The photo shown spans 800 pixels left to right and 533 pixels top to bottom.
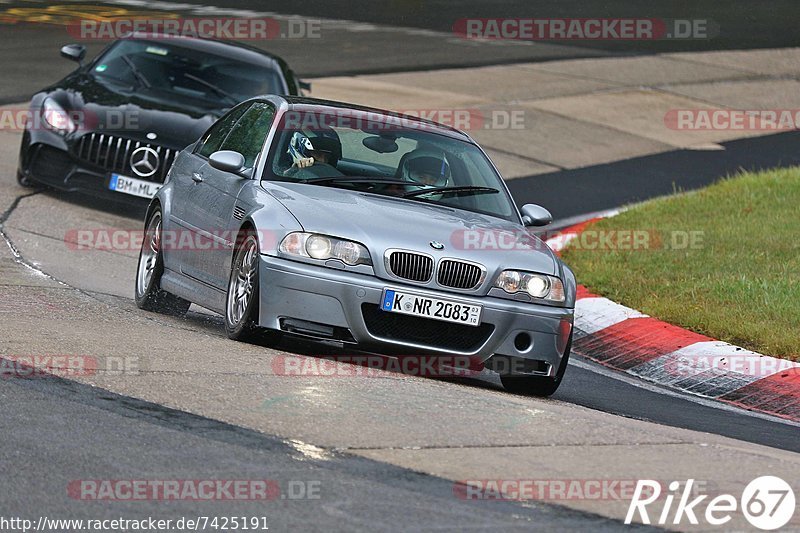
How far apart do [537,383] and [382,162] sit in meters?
1.69

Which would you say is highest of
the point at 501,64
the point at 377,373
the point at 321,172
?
the point at 321,172

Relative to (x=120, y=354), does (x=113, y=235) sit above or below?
below

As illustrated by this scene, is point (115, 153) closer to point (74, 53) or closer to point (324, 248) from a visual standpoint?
point (74, 53)

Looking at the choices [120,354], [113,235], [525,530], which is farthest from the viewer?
[113,235]

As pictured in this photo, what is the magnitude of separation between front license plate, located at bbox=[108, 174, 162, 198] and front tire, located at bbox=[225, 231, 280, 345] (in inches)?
194

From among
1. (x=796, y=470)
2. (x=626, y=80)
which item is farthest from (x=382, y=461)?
(x=626, y=80)

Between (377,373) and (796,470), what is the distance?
87.8 inches

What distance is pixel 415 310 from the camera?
8.16 m

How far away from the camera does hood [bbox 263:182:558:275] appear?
826cm

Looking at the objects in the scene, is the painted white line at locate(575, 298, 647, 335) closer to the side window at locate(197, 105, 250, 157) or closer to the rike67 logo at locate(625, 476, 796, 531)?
the side window at locate(197, 105, 250, 157)

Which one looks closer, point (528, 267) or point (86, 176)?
point (528, 267)

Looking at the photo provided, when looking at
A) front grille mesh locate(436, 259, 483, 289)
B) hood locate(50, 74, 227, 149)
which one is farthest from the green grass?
hood locate(50, 74, 227, 149)

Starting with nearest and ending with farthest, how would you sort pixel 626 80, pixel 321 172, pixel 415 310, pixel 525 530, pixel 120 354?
1. pixel 525 530
2. pixel 120 354
3. pixel 415 310
4. pixel 321 172
5. pixel 626 80

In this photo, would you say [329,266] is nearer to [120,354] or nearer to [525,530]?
[120,354]
